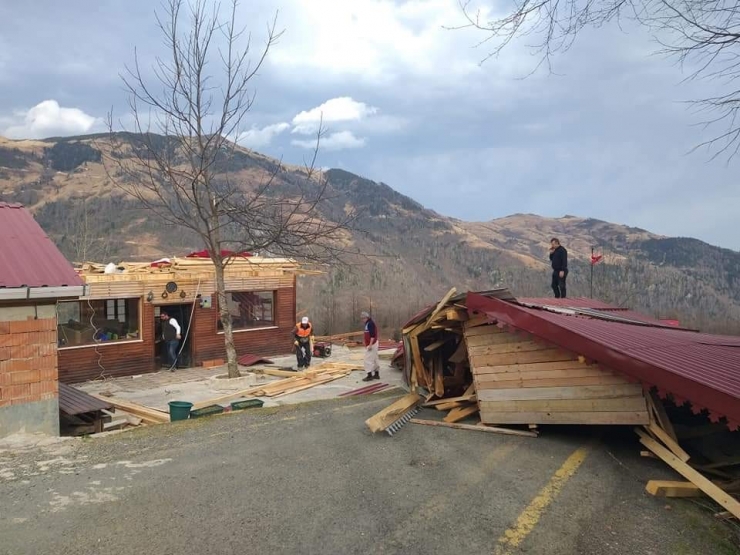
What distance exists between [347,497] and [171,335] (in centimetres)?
1450

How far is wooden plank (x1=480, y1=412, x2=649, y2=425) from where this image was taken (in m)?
6.72

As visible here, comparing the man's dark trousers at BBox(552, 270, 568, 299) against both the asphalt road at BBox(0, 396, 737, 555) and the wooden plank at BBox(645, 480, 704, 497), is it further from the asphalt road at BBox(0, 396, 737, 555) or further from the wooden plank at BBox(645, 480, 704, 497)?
the wooden plank at BBox(645, 480, 704, 497)

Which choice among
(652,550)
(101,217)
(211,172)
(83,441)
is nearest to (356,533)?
(652,550)

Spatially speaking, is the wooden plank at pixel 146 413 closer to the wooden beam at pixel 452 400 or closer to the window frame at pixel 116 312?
the wooden beam at pixel 452 400

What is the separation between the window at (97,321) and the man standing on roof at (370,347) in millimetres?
8212

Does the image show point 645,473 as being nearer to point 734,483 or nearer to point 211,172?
point 734,483

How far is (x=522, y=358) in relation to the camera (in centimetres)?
773

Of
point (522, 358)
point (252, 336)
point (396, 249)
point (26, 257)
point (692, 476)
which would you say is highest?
point (396, 249)

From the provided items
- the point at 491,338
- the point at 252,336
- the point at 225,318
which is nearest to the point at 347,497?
the point at 491,338

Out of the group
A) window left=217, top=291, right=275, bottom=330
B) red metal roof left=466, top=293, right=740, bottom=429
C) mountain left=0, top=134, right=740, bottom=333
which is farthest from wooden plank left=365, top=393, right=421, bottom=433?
mountain left=0, top=134, right=740, bottom=333

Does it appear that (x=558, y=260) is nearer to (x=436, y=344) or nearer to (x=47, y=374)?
(x=436, y=344)

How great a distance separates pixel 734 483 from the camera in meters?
5.66

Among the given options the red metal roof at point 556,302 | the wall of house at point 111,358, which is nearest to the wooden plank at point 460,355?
the red metal roof at point 556,302

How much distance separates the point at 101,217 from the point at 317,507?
72.3 meters
